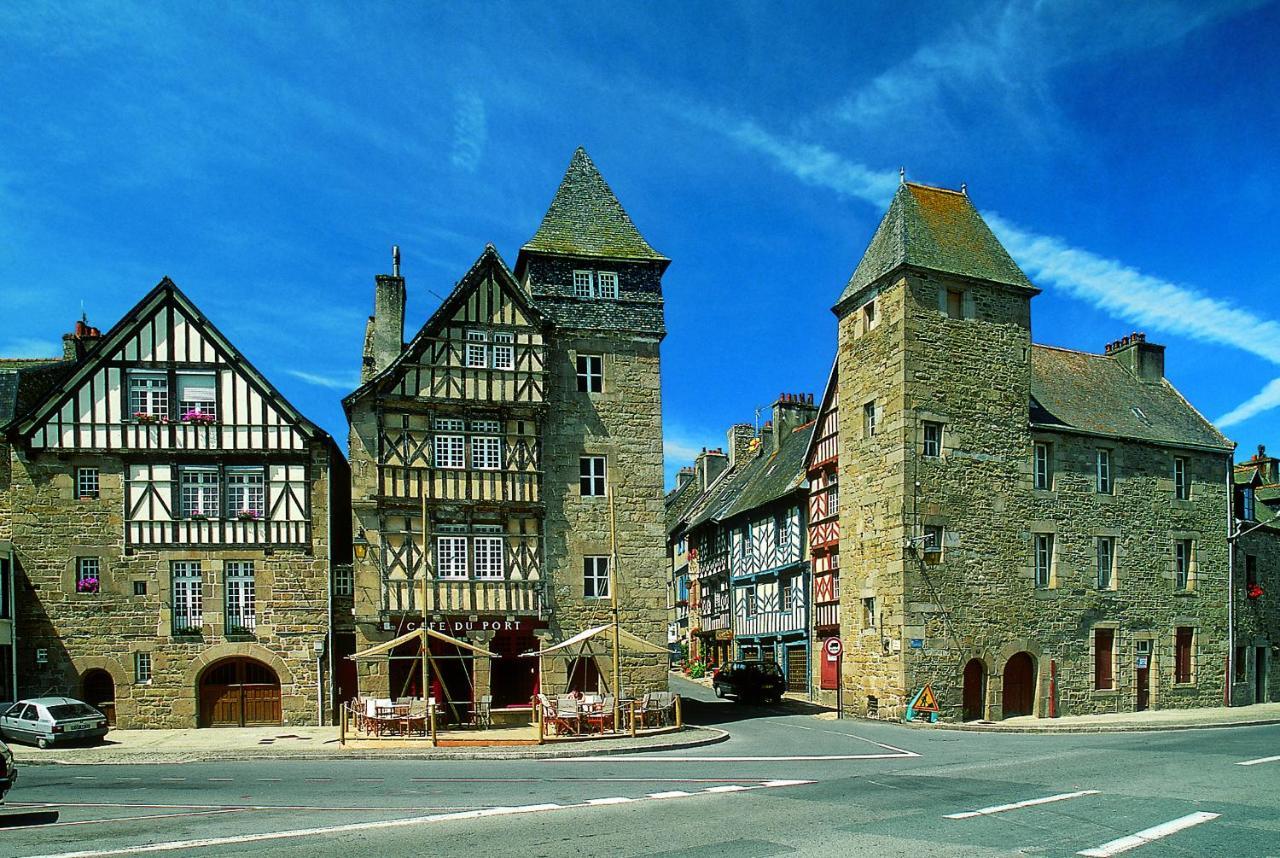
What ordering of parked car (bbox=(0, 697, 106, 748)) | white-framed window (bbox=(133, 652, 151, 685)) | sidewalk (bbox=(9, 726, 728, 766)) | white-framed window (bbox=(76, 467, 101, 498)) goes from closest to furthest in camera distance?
sidewalk (bbox=(9, 726, 728, 766)) → parked car (bbox=(0, 697, 106, 748)) → white-framed window (bbox=(133, 652, 151, 685)) → white-framed window (bbox=(76, 467, 101, 498))

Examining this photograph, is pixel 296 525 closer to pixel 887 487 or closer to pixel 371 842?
pixel 887 487

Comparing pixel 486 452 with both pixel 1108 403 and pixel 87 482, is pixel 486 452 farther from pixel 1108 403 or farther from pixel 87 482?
pixel 1108 403

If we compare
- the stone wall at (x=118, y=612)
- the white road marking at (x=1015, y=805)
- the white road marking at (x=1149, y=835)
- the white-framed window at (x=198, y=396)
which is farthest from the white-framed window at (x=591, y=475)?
the white road marking at (x=1149, y=835)

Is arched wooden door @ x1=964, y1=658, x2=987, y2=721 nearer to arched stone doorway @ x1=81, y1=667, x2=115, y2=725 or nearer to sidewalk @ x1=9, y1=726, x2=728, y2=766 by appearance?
sidewalk @ x1=9, y1=726, x2=728, y2=766

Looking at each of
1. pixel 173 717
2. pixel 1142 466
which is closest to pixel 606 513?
pixel 173 717

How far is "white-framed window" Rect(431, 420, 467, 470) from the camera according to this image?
24484 mm

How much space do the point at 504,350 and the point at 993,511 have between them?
13.1 meters

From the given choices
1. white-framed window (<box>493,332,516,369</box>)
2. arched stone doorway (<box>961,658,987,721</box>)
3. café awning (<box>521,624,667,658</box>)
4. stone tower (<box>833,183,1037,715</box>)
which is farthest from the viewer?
arched stone doorway (<box>961,658,987,721</box>)

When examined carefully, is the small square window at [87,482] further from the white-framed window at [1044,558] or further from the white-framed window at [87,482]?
the white-framed window at [1044,558]

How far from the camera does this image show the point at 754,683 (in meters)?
30.6

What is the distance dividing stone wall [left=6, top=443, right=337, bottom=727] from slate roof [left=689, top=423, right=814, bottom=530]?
52.9ft

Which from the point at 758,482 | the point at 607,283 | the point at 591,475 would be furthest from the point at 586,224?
the point at 758,482

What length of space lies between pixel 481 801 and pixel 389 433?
1357 centimetres

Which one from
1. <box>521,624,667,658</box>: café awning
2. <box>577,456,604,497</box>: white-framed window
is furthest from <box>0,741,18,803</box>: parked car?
<box>577,456,604,497</box>: white-framed window
